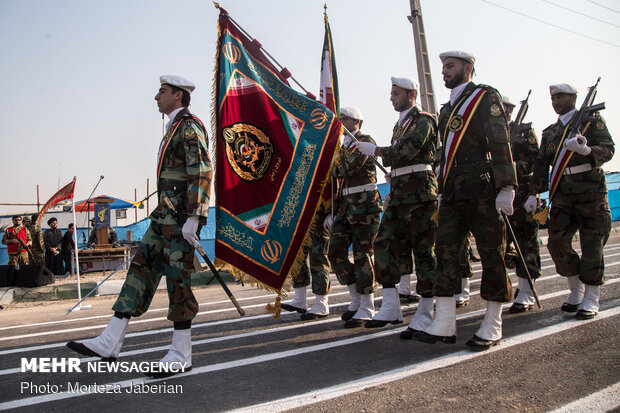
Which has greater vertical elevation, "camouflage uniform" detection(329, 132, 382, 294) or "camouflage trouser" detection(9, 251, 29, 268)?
"camouflage uniform" detection(329, 132, 382, 294)

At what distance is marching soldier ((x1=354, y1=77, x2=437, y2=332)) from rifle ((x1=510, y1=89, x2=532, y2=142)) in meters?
2.23

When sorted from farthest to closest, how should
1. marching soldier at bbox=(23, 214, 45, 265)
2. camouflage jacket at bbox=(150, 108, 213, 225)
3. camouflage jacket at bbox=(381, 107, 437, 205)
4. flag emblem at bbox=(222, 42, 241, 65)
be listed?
marching soldier at bbox=(23, 214, 45, 265) < flag emblem at bbox=(222, 42, 241, 65) < camouflage jacket at bbox=(381, 107, 437, 205) < camouflage jacket at bbox=(150, 108, 213, 225)

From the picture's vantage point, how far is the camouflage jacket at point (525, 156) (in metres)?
6.46

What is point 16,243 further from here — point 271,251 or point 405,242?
point 405,242

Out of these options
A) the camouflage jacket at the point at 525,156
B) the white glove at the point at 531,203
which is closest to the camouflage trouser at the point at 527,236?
the camouflage jacket at the point at 525,156

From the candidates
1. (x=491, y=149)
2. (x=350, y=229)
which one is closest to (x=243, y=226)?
(x=350, y=229)

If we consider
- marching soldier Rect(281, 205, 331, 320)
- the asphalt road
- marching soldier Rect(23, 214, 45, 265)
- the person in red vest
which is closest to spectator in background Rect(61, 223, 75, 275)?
marching soldier Rect(23, 214, 45, 265)

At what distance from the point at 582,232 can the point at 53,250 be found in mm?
13990

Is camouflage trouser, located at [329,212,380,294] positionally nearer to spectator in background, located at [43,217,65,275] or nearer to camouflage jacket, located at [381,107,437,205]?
camouflage jacket, located at [381,107,437,205]

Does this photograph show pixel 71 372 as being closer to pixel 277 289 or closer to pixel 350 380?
pixel 277 289

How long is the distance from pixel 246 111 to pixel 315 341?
2357 mm

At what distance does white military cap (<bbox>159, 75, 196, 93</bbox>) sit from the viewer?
14.2ft

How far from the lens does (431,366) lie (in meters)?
3.63

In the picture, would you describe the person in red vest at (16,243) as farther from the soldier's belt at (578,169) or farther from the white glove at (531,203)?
the soldier's belt at (578,169)
